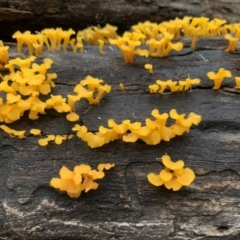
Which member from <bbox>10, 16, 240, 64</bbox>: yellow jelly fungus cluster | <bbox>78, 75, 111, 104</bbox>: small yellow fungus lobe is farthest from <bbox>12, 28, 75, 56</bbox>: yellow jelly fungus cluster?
<bbox>78, 75, 111, 104</bbox>: small yellow fungus lobe

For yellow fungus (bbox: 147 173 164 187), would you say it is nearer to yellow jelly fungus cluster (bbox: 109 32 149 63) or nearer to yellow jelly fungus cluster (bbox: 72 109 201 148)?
yellow jelly fungus cluster (bbox: 72 109 201 148)

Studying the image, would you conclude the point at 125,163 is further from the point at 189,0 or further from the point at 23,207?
the point at 189,0

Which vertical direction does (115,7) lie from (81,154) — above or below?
above

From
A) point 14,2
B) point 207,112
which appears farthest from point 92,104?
point 14,2

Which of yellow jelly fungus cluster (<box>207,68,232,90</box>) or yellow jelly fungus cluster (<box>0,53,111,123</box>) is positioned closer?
yellow jelly fungus cluster (<box>0,53,111,123</box>)

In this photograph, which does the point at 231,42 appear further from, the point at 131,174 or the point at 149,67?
the point at 131,174

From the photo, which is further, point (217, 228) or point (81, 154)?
point (81, 154)
